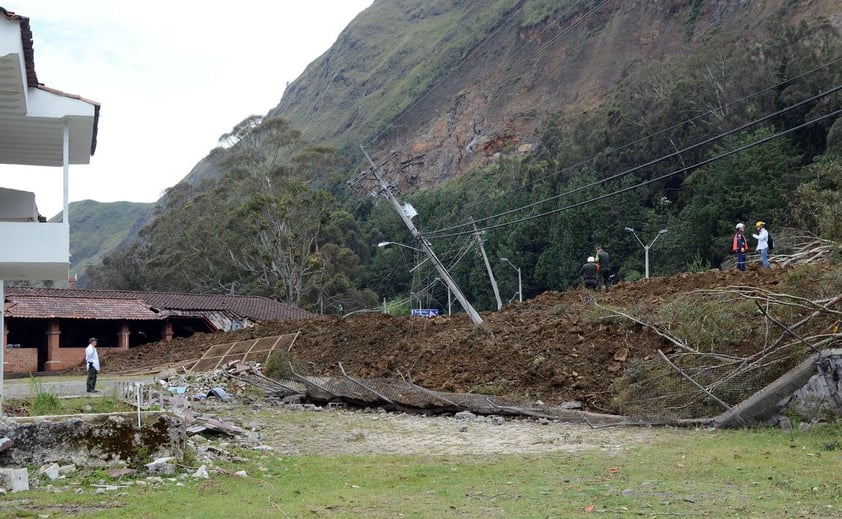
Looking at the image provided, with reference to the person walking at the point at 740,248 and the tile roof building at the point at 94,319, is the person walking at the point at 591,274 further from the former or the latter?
the tile roof building at the point at 94,319

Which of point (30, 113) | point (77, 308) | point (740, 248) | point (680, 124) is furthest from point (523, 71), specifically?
point (30, 113)

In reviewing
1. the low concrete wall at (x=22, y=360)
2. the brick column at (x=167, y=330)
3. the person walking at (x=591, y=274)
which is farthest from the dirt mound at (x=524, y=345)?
the brick column at (x=167, y=330)

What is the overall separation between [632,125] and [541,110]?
147 ft

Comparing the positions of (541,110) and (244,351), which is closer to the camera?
(244,351)

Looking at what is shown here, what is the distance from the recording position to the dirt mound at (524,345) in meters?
19.1

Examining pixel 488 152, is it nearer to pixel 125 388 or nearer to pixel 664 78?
pixel 664 78

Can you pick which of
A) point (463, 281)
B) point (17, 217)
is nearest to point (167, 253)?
point (463, 281)

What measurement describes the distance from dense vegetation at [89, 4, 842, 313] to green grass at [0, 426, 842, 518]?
36510 mm

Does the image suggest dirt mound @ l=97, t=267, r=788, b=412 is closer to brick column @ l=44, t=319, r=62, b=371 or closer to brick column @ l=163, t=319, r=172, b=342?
brick column @ l=44, t=319, r=62, b=371

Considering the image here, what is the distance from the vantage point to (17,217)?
16312 mm

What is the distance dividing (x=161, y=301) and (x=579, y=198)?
2980 cm

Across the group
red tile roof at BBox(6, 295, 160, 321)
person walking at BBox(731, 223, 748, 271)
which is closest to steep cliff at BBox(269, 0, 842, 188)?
red tile roof at BBox(6, 295, 160, 321)

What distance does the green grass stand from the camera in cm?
828

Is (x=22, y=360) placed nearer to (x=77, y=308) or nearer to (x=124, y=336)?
(x=77, y=308)
